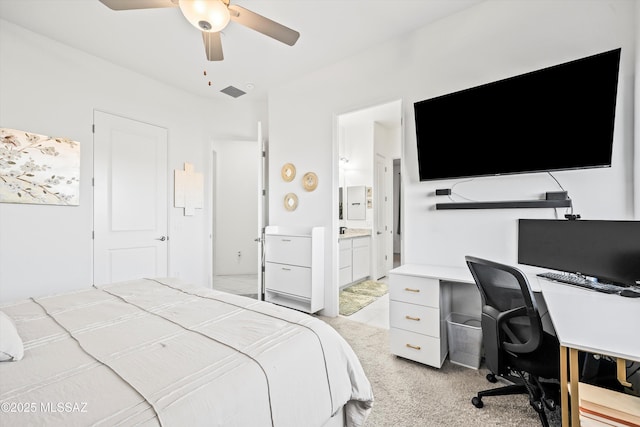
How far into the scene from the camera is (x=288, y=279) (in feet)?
11.1

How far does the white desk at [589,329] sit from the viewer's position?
3.31ft

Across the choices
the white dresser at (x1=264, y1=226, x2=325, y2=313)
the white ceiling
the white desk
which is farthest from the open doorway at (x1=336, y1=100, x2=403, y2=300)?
the white desk

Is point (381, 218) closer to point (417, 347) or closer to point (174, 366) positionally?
point (417, 347)

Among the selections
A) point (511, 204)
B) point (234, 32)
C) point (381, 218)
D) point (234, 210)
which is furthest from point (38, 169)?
point (381, 218)

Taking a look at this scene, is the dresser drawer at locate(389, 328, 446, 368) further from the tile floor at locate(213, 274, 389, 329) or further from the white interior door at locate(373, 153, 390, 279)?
the white interior door at locate(373, 153, 390, 279)

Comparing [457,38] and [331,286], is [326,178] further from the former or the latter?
[457,38]

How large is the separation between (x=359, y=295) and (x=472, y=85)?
2.94 metres

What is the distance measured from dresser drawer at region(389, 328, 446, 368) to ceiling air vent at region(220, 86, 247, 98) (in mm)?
A: 3600

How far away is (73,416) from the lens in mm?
706

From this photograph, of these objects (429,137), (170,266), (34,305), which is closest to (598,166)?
(429,137)

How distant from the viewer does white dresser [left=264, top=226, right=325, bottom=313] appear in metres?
3.21

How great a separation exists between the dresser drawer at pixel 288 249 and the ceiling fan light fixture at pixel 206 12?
216cm

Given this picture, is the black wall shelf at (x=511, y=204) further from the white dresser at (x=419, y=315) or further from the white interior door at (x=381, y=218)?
the white interior door at (x=381, y=218)

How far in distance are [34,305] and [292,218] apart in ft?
8.18
